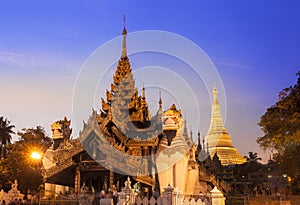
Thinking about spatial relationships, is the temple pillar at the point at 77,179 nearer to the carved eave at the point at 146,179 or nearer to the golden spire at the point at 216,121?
the carved eave at the point at 146,179

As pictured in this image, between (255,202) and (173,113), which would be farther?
(173,113)

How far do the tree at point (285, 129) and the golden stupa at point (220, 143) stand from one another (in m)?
40.3

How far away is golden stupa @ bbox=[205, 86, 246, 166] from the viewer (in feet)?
221

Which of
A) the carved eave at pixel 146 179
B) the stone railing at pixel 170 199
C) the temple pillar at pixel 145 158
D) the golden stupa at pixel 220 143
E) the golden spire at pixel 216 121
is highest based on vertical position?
the golden spire at pixel 216 121

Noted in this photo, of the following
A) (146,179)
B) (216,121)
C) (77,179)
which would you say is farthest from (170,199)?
(216,121)

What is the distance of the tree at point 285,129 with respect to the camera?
21.5 metres

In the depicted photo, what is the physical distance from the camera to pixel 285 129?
22.3 metres

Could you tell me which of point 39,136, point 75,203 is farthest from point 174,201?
point 39,136

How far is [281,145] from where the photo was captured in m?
23.8

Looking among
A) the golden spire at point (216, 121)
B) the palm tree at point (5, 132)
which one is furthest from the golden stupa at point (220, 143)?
the palm tree at point (5, 132)

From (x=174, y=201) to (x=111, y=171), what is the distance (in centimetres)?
898

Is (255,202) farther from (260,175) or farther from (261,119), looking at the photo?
(260,175)

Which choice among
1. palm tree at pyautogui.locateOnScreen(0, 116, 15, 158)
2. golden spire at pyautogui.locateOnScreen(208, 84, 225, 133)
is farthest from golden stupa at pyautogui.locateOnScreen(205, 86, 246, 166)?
palm tree at pyautogui.locateOnScreen(0, 116, 15, 158)

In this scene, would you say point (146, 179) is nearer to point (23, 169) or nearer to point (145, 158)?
point (145, 158)
